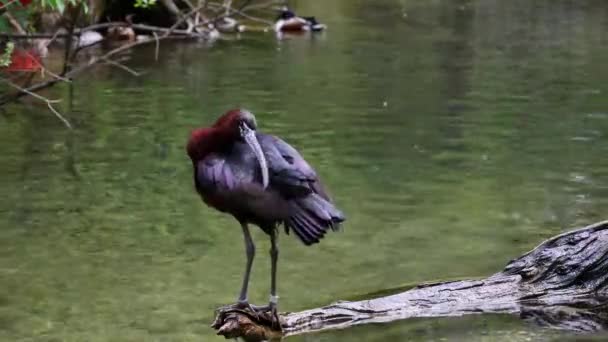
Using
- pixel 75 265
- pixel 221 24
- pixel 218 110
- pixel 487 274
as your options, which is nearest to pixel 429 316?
pixel 487 274

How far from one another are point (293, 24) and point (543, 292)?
51.9 feet

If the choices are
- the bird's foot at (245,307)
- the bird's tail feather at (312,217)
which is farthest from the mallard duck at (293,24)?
the bird's tail feather at (312,217)

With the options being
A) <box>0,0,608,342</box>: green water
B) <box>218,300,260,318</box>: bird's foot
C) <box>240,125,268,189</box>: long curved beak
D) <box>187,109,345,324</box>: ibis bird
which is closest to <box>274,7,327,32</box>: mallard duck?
<box>0,0,608,342</box>: green water

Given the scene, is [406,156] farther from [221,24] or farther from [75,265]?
[221,24]

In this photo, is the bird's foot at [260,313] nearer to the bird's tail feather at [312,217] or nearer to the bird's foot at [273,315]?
the bird's foot at [273,315]

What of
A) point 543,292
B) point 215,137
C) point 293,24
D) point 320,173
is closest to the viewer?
point 215,137

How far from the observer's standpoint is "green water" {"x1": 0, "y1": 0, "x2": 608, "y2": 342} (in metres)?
6.64

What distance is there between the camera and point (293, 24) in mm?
21453

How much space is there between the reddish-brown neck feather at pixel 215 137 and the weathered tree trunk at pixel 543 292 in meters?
1.26

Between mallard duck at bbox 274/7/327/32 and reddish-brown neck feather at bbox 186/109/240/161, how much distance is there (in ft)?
53.3

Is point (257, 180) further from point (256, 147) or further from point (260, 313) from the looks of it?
point (260, 313)

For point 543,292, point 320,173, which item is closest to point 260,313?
point 543,292

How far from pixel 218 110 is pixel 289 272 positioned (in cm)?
579

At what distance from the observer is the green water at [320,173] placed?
21.8 feet
